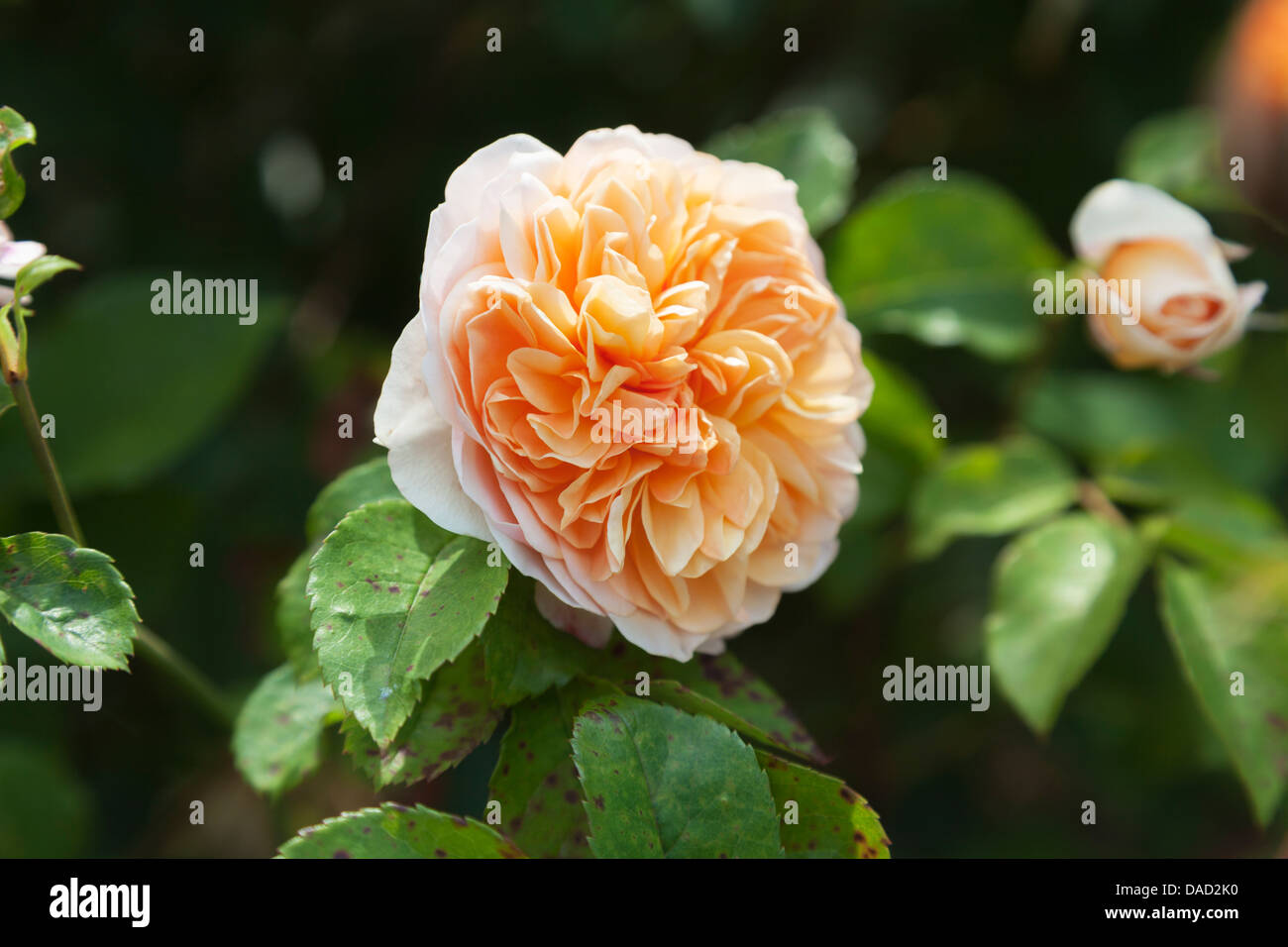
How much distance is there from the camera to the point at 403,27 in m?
1.75

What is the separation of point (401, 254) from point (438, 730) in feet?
3.72

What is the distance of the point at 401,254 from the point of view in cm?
175

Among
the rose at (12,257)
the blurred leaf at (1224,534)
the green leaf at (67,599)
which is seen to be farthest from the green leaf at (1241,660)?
the rose at (12,257)

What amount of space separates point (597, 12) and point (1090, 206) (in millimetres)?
723

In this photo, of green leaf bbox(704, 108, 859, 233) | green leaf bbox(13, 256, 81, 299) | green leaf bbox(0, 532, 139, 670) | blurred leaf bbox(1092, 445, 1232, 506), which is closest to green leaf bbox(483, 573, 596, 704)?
green leaf bbox(0, 532, 139, 670)

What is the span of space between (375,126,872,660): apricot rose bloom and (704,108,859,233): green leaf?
0.94 ft

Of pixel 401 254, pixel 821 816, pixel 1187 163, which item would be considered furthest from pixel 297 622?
pixel 1187 163

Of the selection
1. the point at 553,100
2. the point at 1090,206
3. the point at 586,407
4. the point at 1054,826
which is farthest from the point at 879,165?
the point at 586,407

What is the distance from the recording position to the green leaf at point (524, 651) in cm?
79

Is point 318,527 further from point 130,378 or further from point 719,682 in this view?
point 130,378

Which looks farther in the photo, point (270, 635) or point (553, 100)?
point (553, 100)

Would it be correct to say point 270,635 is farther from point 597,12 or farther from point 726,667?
point 597,12

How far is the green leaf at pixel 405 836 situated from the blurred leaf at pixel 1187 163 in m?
1.09
